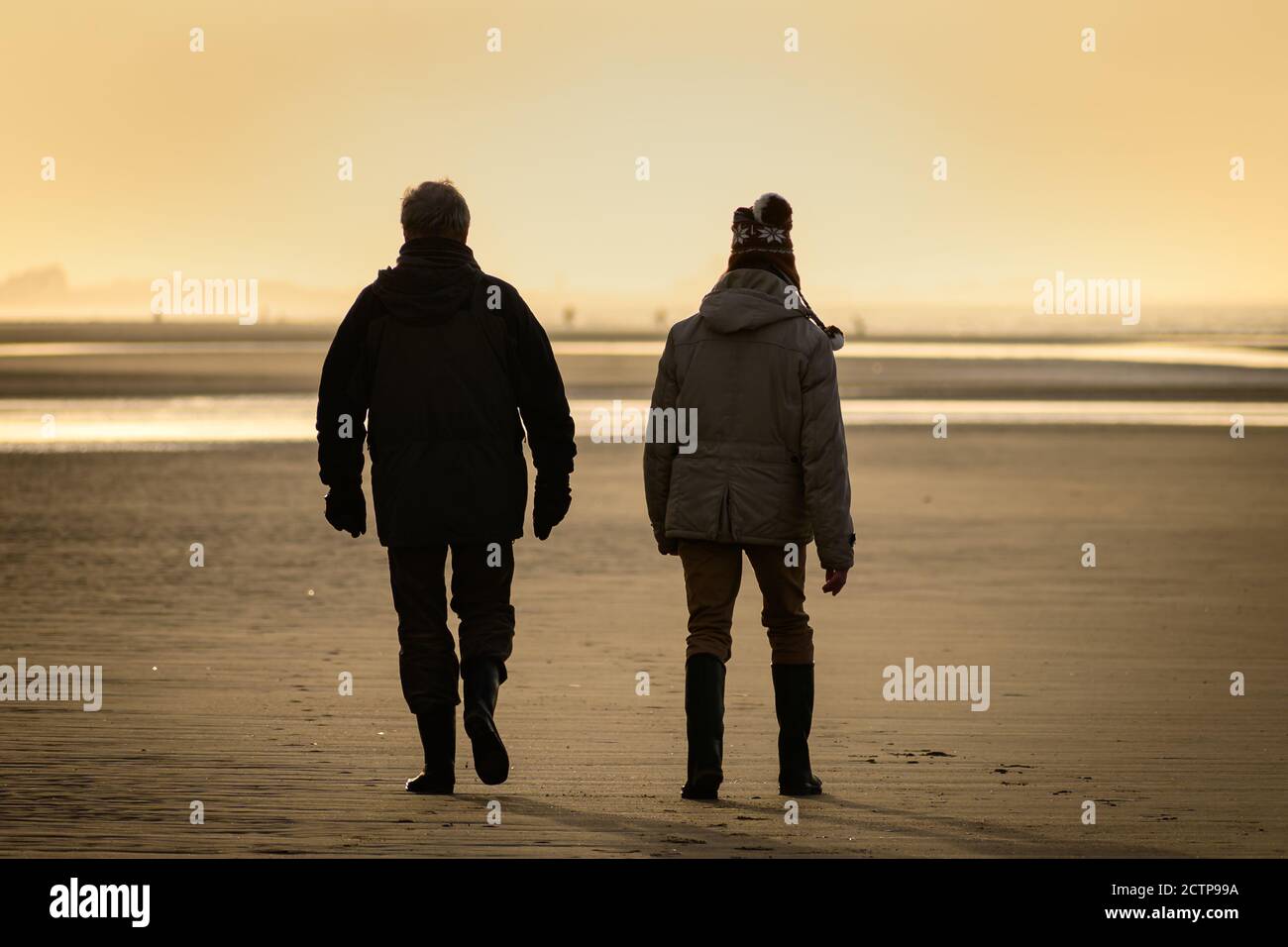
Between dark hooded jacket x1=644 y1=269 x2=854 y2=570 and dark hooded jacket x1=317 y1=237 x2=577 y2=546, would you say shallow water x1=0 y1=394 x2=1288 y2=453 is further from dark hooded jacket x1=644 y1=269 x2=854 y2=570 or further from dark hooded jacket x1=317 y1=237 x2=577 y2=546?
dark hooded jacket x1=644 y1=269 x2=854 y2=570

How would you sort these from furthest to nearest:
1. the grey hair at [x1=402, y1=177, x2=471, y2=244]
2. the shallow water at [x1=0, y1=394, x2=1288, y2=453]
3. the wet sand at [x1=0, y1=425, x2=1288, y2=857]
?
the shallow water at [x1=0, y1=394, x2=1288, y2=453]
the grey hair at [x1=402, y1=177, x2=471, y2=244]
the wet sand at [x1=0, y1=425, x2=1288, y2=857]

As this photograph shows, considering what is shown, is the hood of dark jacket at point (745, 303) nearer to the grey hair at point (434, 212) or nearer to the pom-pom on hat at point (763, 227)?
the pom-pom on hat at point (763, 227)

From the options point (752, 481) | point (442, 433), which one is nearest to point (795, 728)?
point (752, 481)

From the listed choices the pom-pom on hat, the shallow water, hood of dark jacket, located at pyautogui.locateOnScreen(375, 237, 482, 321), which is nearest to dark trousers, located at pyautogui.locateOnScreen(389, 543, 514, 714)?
hood of dark jacket, located at pyautogui.locateOnScreen(375, 237, 482, 321)

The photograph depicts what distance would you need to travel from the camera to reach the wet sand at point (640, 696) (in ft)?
20.1

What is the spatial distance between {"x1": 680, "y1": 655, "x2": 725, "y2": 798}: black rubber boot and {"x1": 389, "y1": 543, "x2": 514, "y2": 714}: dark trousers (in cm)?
64

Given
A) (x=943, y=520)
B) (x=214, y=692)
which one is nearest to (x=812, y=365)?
(x=214, y=692)

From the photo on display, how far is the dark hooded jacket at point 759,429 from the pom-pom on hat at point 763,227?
17cm

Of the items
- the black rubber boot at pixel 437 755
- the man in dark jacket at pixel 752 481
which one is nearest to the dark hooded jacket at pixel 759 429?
the man in dark jacket at pixel 752 481

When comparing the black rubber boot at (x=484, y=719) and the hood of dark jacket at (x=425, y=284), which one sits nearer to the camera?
the black rubber boot at (x=484, y=719)

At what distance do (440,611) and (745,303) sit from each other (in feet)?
4.79

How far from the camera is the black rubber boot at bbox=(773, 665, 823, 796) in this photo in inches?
264

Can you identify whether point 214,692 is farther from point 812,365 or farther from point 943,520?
point 943,520
